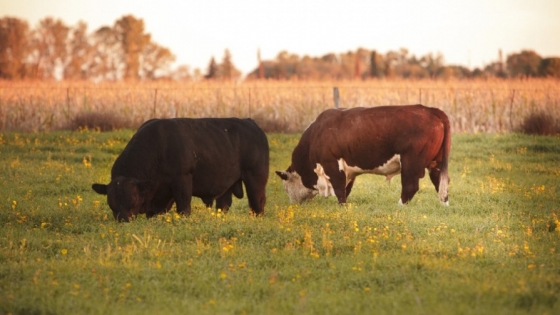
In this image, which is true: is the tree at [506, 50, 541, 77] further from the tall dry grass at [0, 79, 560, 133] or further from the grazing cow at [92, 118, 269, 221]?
the grazing cow at [92, 118, 269, 221]

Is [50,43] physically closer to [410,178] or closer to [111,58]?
[111,58]

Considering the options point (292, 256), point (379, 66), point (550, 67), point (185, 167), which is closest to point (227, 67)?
point (379, 66)

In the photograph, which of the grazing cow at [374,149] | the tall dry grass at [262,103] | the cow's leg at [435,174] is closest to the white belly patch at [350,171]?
the grazing cow at [374,149]

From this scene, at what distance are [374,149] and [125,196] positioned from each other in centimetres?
475

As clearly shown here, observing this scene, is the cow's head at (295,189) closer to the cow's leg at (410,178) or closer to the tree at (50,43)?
the cow's leg at (410,178)

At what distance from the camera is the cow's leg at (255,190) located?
12977 millimetres

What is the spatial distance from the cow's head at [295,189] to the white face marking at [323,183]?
25cm

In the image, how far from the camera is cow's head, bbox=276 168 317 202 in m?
15.6

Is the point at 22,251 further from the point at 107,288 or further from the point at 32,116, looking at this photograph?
the point at 32,116

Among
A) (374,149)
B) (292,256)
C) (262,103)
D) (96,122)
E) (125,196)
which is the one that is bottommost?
(292,256)

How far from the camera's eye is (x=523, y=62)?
65.1 metres

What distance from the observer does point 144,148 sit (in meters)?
11.7

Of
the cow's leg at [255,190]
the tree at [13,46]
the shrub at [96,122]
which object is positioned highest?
the tree at [13,46]


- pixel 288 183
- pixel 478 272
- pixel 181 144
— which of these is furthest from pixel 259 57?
pixel 478 272
